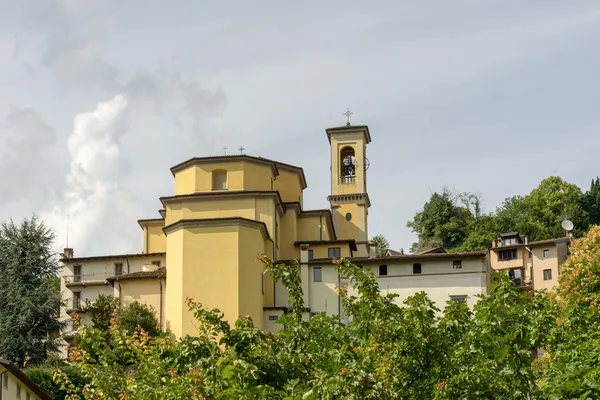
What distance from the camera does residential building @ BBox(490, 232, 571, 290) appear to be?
76.1m

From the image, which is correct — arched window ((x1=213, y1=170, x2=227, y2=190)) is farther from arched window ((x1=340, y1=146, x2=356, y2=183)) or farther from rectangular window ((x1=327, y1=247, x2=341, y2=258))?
arched window ((x1=340, y1=146, x2=356, y2=183))

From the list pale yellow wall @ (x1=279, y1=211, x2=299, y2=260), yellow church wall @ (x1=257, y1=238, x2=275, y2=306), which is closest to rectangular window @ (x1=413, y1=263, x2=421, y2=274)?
yellow church wall @ (x1=257, y1=238, x2=275, y2=306)

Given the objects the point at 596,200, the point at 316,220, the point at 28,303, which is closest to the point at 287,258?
the point at 316,220

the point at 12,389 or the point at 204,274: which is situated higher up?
the point at 204,274

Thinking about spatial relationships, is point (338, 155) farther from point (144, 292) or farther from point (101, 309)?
point (101, 309)

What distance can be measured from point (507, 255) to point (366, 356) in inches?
2569

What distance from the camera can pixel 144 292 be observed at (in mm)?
60969

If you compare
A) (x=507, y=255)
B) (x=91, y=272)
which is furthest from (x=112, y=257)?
(x=507, y=255)

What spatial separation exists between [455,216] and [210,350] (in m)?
88.4

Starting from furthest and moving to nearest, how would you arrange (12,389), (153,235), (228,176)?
(153,235), (228,176), (12,389)

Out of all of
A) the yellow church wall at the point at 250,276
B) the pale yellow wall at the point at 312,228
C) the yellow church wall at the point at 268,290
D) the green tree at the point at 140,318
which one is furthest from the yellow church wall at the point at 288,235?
the green tree at the point at 140,318

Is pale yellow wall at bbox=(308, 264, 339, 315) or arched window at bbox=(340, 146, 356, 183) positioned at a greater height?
arched window at bbox=(340, 146, 356, 183)

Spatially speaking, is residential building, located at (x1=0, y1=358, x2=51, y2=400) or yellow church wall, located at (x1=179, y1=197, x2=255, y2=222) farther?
yellow church wall, located at (x1=179, y1=197, x2=255, y2=222)

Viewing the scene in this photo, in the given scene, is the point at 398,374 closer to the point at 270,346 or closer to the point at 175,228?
the point at 270,346
